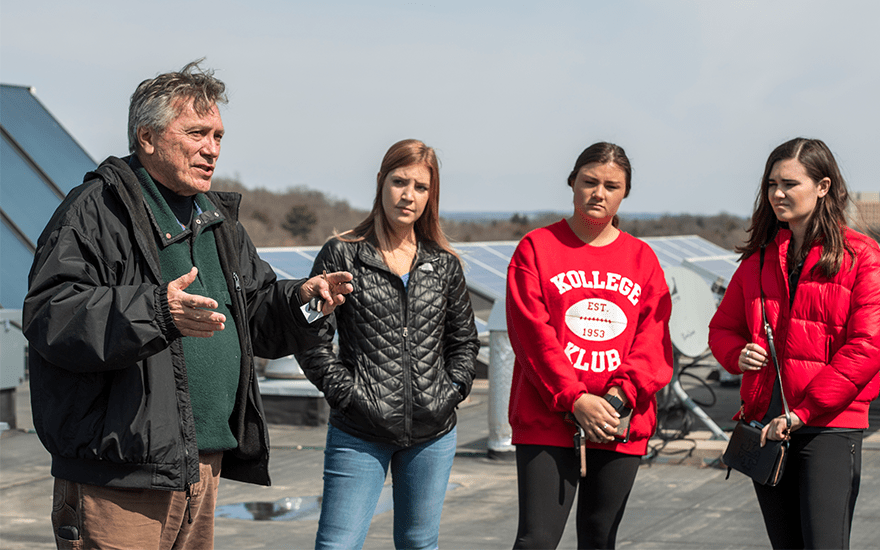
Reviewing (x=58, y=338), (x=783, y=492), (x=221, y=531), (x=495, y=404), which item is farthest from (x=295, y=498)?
(x=58, y=338)

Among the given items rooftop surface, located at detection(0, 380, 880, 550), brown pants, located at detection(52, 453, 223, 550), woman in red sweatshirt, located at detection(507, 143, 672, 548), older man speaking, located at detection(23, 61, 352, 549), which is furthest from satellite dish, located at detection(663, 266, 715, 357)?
brown pants, located at detection(52, 453, 223, 550)

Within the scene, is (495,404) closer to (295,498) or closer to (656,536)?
(295,498)

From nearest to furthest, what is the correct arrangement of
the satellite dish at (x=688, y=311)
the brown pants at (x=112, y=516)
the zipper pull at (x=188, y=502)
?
1. the brown pants at (x=112, y=516)
2. the zipper pull at (x=188, y=502)
3. the satellite dish at (x=688, y=311)

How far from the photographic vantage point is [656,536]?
17.8 feet

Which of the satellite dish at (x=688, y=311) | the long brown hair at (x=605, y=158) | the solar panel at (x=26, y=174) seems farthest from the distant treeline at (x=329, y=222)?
the long brown hair at (x=605, y=158)

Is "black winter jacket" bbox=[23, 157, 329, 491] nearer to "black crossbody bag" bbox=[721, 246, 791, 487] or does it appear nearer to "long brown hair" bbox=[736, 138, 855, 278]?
"black crossbody bag" bbox=[721, 246, 791, 487]

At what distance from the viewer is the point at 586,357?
3633 millimetres

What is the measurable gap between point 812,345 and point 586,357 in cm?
79

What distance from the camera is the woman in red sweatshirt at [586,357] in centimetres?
355

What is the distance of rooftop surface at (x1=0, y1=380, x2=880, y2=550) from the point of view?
17.8 feet

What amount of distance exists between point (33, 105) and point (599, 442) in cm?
1572

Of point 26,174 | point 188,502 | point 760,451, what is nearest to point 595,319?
point 760,451

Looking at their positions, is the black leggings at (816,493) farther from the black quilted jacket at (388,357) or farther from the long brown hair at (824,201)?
the black quilted jacket at (388,357)

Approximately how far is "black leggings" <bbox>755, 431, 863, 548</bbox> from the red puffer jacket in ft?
0.26
